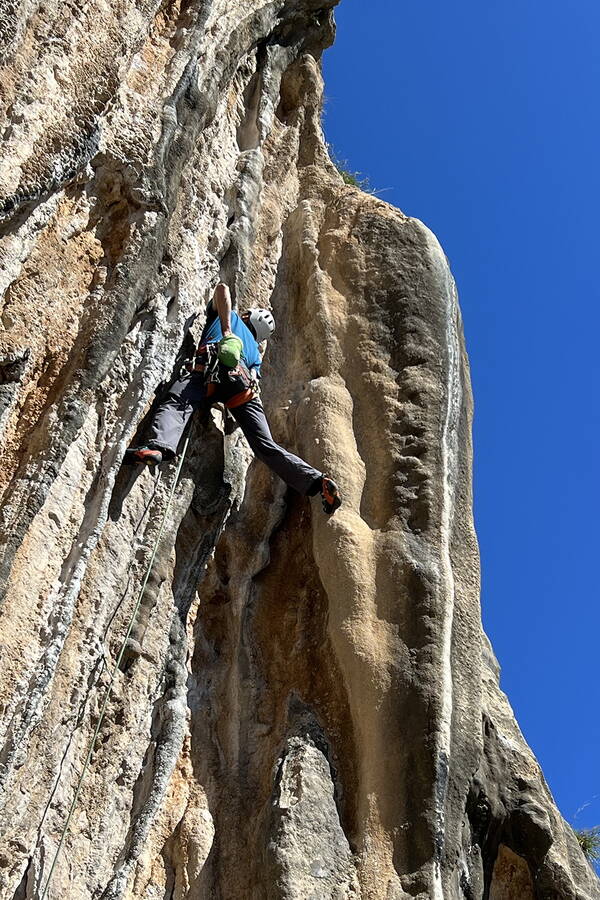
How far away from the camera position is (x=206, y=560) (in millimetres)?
6125

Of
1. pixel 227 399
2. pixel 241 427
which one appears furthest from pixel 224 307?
pixel 241 427

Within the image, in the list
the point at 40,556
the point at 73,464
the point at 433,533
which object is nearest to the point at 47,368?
the point at 73,464

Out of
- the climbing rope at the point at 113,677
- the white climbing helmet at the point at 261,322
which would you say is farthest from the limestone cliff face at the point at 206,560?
the white climbing helmet at the point at 261,322

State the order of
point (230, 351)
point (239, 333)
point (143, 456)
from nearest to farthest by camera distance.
Answer: point (143, 456) → point (230, 351) → point (239, 333)

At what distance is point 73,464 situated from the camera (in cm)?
503

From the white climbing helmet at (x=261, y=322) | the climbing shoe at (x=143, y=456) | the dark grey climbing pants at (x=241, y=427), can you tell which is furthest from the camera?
the white climbing helmet at (x=261, y=322)

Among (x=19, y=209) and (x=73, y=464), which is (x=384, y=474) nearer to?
(x=73, y=464)

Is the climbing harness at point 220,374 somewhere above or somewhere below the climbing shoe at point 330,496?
above

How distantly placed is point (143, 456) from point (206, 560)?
3.20 ft

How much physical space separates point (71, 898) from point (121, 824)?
1.52 feet

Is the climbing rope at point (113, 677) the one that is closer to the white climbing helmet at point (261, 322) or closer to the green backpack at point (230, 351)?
the green backpack at point (230, 351)

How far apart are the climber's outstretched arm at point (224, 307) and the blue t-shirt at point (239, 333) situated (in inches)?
2.0

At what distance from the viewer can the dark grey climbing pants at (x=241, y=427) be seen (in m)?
5.74

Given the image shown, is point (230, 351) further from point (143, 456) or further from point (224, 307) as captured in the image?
point (143, 456)
